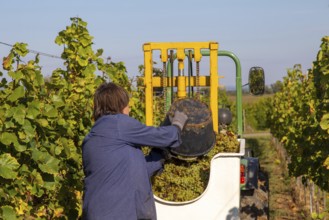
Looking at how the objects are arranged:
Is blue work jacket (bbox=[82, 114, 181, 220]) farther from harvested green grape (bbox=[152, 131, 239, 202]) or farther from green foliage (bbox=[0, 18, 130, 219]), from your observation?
harvested green grape (bbox=[152, 131, 239, 202])

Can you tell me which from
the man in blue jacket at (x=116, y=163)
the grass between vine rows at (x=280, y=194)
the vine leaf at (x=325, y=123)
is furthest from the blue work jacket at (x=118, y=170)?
the grass between vine rows at (x=280, y=194)

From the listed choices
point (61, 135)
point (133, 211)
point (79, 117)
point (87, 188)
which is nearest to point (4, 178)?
point (87, 188)

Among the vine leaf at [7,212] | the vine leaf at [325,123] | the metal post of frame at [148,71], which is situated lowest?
the vine leaf at [7,212]

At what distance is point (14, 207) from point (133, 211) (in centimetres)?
97

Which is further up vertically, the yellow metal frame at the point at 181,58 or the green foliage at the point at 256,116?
the yellow metal frame at the point at 181,58

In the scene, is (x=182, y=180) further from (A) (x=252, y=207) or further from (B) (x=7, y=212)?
(A) (x=252, y=207)

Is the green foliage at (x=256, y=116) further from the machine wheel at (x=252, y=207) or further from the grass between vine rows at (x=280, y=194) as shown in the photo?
the machine wheel at (x=252, y=207)

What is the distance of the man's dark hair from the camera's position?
14.0 feet

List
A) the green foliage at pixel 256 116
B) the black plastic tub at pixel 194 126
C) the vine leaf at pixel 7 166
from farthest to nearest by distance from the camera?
the green foliage at pixel 256 116
the black plastic tub at pixel 194 126
the vine leaf at pixel 7 166

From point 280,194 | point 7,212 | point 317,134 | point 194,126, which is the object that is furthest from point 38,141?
point 280,194

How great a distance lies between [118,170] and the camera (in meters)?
4.21

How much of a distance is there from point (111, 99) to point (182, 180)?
5.17 feet

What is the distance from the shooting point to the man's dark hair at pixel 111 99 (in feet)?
14.0

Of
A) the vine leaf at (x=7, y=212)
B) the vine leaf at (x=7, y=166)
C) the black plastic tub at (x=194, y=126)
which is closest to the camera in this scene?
the vine leaf at (x=7, y=166)
